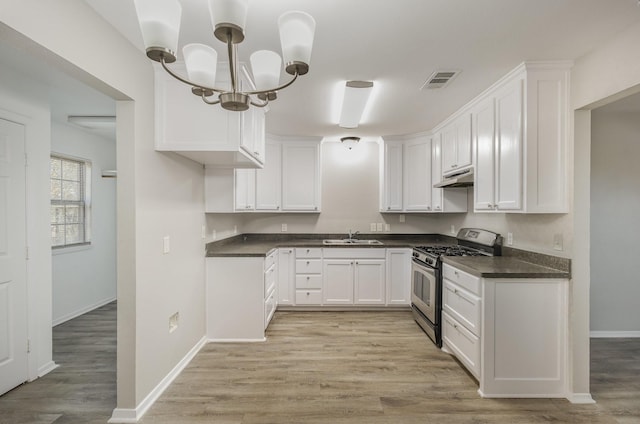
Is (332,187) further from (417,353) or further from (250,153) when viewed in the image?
(417,353)

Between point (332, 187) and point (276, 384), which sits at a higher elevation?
point (332, 187)

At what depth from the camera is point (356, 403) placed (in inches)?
84.5

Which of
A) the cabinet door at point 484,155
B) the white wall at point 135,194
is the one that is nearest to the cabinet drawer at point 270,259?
the white wall at point 135,194

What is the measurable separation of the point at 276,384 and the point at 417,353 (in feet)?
4.61

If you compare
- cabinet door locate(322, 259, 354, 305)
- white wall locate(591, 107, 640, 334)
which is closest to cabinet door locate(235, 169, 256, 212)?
cabinet door locate(322, 259, 354, 305)

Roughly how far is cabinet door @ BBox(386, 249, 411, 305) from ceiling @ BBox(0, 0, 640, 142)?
2.08m

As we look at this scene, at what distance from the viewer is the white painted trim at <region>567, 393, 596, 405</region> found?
2.17 meters

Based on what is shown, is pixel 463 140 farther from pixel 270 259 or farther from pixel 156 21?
pixel 156 21

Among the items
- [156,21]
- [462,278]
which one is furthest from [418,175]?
[156,21]

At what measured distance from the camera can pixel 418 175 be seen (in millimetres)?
4215

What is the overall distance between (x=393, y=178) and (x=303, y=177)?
1.33 metres

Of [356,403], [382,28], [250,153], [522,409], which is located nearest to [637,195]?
[522,409]

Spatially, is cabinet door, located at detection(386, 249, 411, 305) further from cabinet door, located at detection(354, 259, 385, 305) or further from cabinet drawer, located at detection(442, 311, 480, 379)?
cabinet drawer, located at detection(442, 311, 480, 379)

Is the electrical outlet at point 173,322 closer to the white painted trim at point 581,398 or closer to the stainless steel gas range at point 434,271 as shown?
the stainless steel gas range at point 434,271
